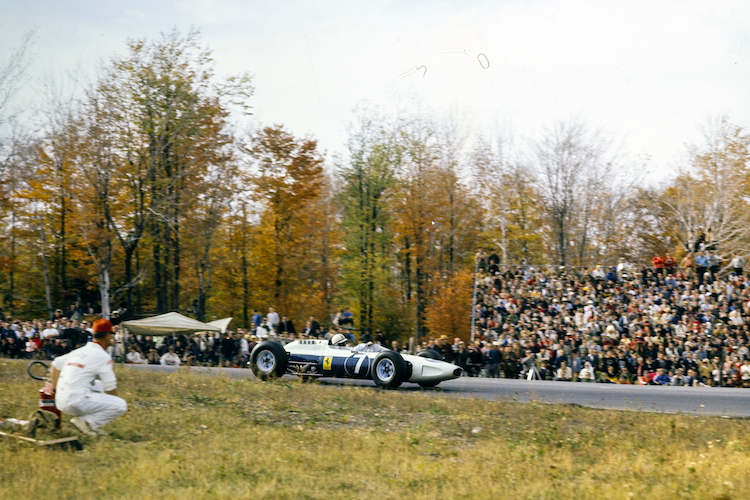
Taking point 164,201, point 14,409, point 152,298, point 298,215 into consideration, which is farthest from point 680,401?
point 152,298

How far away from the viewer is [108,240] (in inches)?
1383

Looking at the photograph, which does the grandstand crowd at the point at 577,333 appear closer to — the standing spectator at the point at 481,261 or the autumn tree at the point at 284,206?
the standing spectator at the point at 481,261

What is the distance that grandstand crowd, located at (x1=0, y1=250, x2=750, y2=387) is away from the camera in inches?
913

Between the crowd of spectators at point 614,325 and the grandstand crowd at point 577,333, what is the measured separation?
0.04 metres

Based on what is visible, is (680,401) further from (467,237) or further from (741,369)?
(467,237)

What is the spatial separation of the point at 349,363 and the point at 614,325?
1305cm

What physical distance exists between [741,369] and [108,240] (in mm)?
28216

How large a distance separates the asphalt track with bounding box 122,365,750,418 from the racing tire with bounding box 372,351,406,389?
19.1 inches

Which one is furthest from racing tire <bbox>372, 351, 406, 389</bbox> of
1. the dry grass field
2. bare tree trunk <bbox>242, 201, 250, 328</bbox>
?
bare tree trunk <bbox>242, 201, 250, 328</bbox>

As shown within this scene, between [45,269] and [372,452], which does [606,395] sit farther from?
[45,269]

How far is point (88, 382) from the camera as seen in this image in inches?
351

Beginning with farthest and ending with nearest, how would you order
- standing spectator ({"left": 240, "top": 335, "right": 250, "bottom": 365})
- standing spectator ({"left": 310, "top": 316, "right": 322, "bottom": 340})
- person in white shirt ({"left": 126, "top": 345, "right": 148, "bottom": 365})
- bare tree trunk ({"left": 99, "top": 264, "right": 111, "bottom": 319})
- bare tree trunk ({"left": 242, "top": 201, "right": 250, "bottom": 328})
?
1. bare tree trunk ({"left": 242, "top": 201, "right": 250, "bottom": 328})
2. bare tree trunk ({"left": 99, "top": 264, "right": 111, "bottom": 319})
3. person in white shirt ({"left": 126, "top": 345, "right": 148, "bottom": 365})
4. standing spectator ({"left": 240, "top": 335, "right": 250, "bottom": 365})
5. standing spectator ({"left": 310, "top": 316, "right": 322, "bottom": 340})

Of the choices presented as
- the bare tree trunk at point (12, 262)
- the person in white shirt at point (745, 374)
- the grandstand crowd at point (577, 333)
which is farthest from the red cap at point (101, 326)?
the bare tree trunk at point (12, 262)

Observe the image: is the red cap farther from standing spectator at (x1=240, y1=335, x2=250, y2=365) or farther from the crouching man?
standing spectator at (x1=240, y1=335, x2=250, y2=365)
